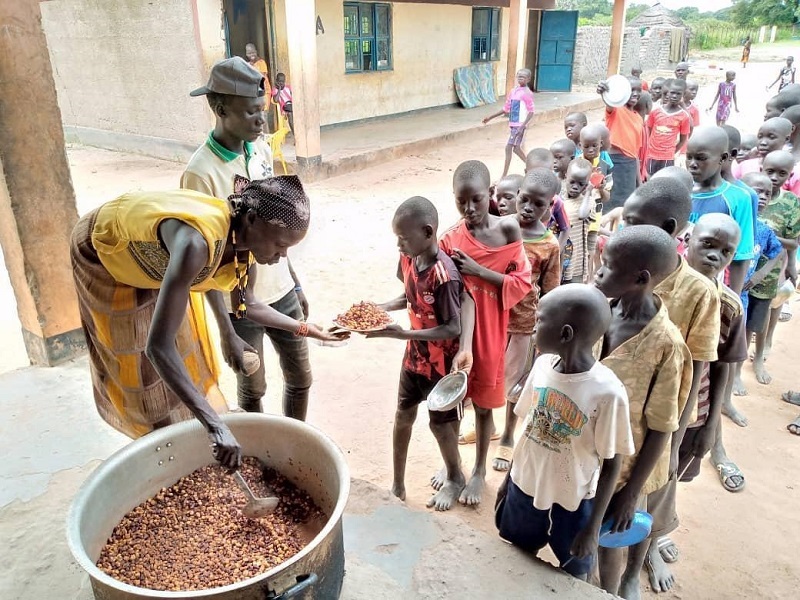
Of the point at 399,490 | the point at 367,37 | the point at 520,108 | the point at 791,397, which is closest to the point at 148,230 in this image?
the point at 399,490

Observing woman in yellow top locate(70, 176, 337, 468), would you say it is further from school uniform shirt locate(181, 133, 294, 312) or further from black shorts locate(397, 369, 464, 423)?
black shorts locate(397, 369, 464, 423)

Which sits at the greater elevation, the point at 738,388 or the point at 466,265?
the point at 466,265

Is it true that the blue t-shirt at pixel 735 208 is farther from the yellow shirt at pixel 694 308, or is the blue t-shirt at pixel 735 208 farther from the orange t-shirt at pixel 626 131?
the orange t-shirt at pixel 626 131

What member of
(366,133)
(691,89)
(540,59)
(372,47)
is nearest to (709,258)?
(691,89)

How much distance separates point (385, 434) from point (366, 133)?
8687 millimetres

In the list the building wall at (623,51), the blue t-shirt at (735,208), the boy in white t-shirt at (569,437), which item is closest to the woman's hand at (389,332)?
the boy in white t-shirt at (569,437)

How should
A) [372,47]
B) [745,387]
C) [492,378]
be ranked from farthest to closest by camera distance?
[372,47] < [745,387] < [492,378]

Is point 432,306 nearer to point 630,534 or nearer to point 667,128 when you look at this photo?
point 630,534

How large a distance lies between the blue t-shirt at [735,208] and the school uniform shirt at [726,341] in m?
0.75

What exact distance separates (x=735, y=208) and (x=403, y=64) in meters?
10.8

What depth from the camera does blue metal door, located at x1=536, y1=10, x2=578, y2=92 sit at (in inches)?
623

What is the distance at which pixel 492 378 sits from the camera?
2547 millimetres

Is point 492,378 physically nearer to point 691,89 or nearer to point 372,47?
point 691,89

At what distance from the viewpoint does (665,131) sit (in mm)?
5941
